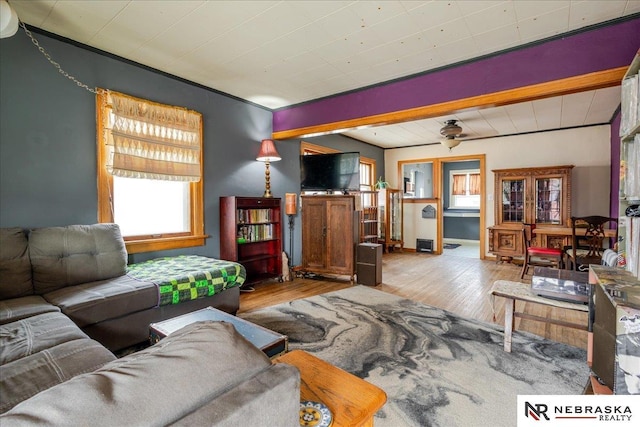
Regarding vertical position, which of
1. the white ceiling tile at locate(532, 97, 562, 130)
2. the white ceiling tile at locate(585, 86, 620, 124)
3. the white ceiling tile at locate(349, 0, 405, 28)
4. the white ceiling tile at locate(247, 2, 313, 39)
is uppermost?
the white ceiling tile at locate(247, 2, 313, 39)

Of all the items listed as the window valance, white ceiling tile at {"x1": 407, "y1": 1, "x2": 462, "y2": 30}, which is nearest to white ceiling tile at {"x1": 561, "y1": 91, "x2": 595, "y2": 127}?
white ceiling tile at {"x1": 407, "y1": 1, "x2": 462, "y2": 30}

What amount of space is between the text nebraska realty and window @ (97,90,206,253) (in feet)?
11.4

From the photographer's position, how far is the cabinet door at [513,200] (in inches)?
227

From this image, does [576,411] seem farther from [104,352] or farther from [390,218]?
[390,218]

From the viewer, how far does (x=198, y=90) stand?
12.3ft

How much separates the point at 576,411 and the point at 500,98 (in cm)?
253

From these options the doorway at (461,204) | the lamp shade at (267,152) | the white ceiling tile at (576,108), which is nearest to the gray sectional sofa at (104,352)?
the lamp shade at (267,152)

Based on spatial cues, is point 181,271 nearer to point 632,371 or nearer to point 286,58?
point 286,58

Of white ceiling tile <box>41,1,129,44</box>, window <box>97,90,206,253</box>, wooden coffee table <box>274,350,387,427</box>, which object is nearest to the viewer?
wooden coffee table <box>274,350,387,427</box>

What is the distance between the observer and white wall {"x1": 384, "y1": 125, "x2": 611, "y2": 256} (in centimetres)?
533

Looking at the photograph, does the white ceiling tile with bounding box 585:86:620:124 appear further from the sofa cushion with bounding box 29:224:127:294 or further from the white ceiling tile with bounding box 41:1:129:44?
the sofa cushion with bounding box 29:224:127:294

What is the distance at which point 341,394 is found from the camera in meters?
0.92

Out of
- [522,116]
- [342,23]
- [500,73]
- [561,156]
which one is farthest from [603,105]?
[342,23]

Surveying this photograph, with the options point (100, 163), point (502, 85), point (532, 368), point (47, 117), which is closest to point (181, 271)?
point (100, 163)
